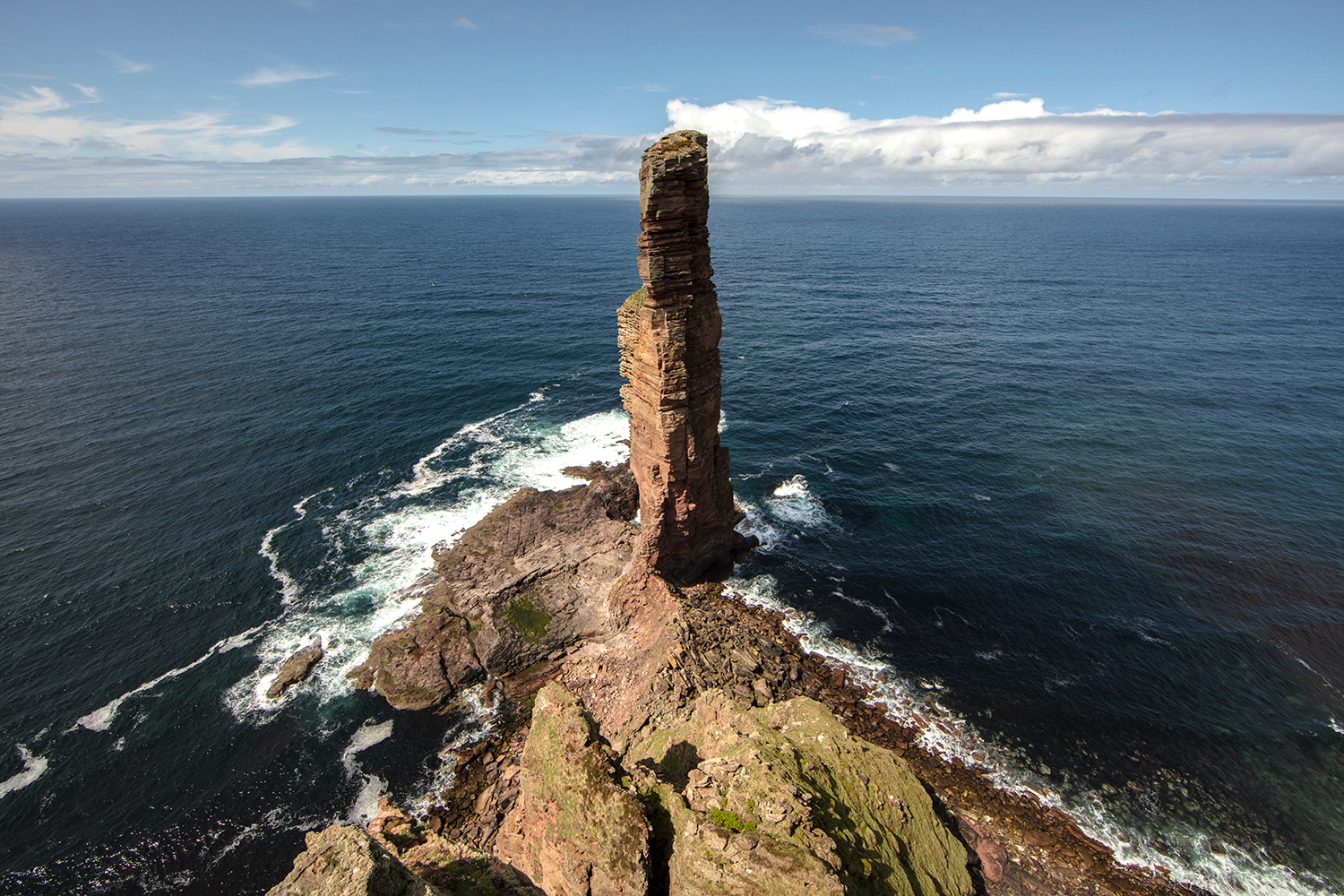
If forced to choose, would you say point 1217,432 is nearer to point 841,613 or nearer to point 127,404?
point 841,613

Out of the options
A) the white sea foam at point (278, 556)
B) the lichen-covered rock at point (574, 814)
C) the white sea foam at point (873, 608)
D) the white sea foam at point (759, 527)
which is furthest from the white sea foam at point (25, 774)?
the white sea foam at point (873, 608)

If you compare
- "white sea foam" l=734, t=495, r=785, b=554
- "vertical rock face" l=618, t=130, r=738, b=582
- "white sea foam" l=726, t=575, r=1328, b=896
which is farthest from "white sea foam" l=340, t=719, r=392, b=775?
"white sea foam" l=734, t=495, r=785, b=554

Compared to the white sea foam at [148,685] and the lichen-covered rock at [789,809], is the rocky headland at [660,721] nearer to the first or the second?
the lichen-covered rock at [789,809]

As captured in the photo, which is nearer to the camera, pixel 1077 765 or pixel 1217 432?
pixel 1077 765

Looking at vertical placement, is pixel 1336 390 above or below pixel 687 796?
below

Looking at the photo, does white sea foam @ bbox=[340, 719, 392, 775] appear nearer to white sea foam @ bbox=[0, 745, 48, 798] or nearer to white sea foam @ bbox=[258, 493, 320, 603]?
white sea foam @ bbox=[258, 493, 320, 603]

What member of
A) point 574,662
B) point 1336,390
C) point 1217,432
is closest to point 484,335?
point 574,662
